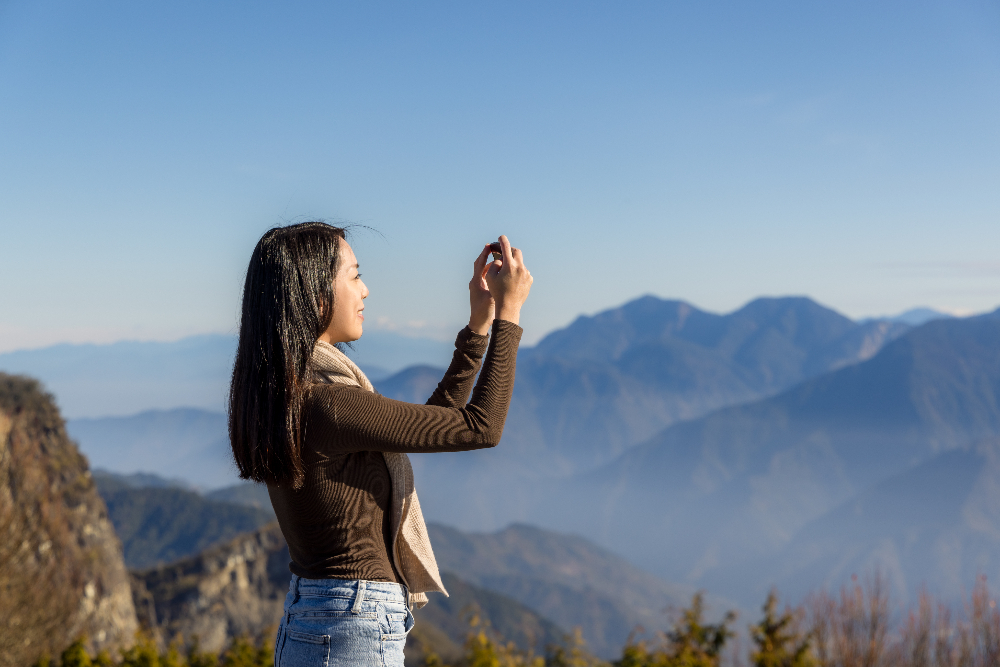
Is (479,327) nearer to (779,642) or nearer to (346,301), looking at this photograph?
(346,301)

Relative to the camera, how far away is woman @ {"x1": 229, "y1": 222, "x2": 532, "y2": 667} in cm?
187

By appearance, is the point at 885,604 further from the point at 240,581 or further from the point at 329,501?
the point at 240,581

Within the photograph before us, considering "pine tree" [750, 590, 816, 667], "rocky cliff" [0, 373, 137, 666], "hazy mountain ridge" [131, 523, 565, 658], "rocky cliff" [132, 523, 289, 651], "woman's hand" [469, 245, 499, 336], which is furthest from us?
"rocky cliff" [132, 523, 289, 651]

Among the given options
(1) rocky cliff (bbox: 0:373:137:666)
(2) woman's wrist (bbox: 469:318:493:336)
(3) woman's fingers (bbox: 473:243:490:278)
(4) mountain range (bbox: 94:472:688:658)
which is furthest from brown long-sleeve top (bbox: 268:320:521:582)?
(1) rocky cliff (bbox: 0:373:137:666)

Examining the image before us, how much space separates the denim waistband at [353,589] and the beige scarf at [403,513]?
2.3 inches

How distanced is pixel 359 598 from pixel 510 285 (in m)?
0.89

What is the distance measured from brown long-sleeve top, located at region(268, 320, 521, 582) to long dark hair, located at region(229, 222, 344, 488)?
5cm

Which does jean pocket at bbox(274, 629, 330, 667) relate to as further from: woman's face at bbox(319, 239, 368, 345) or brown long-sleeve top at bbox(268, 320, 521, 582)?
woman's face at bbox(319, 239, 368, 345)

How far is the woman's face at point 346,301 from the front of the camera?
207 cm

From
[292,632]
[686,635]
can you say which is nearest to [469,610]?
[686,635]

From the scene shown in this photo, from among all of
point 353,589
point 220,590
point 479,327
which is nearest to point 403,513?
point 353,589

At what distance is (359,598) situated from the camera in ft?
6.47

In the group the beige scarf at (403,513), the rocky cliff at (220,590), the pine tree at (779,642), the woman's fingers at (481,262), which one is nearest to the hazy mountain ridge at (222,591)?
the rocky cliff at (220,590)

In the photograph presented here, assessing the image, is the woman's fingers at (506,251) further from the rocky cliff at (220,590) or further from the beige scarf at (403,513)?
the rocky cliff at (220,590)
